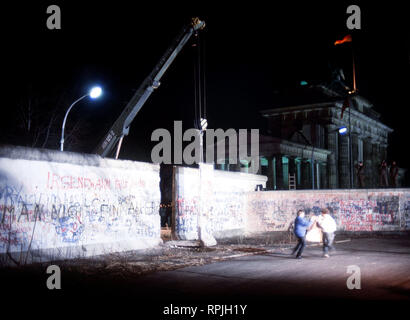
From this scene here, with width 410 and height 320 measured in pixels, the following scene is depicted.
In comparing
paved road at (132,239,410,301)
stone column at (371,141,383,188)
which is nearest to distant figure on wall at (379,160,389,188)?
paved road at (132,239,410,301)

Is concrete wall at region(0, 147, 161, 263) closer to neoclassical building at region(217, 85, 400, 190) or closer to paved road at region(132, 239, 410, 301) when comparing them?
paved road at region(132, 239, 410, 301)

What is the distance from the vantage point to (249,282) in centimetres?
1060

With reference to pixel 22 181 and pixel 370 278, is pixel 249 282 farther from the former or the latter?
pixel 22 181

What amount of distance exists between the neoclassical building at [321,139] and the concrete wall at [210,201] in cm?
1879

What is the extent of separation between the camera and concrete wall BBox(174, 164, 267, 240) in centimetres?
1920

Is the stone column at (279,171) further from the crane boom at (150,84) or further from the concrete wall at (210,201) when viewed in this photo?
the crane boom at (150,84)

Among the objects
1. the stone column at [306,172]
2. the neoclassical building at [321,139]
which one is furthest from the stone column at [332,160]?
the stone column at [306,172]

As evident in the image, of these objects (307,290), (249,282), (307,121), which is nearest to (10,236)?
(249,282)

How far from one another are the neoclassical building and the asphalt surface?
32975 millimetres

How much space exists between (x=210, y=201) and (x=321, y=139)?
41085 millimetres

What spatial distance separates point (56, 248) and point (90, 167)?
3.16 metres

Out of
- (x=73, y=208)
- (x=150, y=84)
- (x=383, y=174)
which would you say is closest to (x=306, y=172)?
(x=383, y=174)

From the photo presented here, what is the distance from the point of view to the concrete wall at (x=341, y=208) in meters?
24.6

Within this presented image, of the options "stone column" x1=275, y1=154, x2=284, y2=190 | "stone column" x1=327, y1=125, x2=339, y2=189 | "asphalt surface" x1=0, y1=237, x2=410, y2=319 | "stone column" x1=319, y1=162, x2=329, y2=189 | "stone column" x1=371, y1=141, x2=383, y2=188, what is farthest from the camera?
"stone column" x1=371, y1=141, x2=383, y2=188
